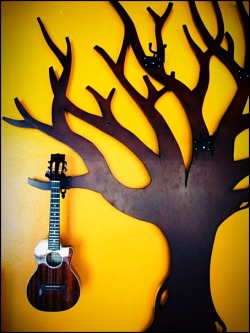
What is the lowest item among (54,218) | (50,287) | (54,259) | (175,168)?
(50,287)

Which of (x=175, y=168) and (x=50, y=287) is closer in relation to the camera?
(x=50, y=287)

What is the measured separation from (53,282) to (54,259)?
101 mm

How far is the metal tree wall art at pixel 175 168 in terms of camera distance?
4.02ft

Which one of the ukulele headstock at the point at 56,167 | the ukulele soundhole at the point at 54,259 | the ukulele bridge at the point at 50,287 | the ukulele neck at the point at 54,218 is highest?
the ukulele headstock at the point at 56,167

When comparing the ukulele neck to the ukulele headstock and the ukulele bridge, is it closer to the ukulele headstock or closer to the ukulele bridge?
the ukulele headstock

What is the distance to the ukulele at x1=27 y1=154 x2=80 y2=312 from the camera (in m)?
1.12

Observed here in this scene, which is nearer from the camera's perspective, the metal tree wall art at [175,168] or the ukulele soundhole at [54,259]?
the ukulele soundhole at [54,259]

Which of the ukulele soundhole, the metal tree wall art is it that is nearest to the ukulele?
the ukulele soundhole

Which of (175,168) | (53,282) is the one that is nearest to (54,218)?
(53,282)

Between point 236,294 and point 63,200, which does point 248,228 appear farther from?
point 63,200

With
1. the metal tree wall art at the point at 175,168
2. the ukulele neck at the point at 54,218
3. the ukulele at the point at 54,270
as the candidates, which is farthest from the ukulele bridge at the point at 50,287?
the metal tree wall art at the point at 175,168

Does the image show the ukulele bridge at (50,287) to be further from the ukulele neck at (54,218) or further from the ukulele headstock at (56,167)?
the ukulele headstock at (56,167)

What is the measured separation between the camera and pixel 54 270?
113 centimetres

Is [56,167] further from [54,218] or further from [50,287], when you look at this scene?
[50,287]
